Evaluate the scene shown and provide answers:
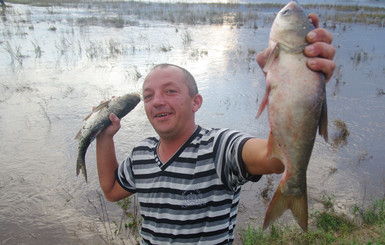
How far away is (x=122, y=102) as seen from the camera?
350 cm

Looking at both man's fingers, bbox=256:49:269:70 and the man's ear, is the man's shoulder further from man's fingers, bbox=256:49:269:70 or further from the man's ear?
man's fingers, bbox=256:49:269:70

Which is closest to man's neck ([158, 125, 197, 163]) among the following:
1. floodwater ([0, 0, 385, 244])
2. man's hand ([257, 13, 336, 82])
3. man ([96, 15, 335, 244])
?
man ([96, 15, 335, 244])

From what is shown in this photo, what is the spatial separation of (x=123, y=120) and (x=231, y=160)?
6.38m

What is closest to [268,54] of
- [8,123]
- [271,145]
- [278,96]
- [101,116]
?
[278,96]

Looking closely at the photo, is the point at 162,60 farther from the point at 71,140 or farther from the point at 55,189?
the point at 55,189

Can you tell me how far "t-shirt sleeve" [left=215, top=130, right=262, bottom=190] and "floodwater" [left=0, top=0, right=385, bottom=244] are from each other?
298 centimetres

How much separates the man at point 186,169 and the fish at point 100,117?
2.45 ft

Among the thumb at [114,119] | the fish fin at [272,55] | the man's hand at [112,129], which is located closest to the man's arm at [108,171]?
the man's hand at [112,129]

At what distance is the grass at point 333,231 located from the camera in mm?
3721

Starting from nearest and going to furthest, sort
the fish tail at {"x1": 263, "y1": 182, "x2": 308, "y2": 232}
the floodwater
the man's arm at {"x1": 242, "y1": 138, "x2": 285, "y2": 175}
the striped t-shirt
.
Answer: the fish tail at {"x1": 263, "y1": 182, "x2": 308, "y2": 232}
the man's arm at {"x1": 242, "y1": 138, "x2": 285, "y2": 175}
the striped t-shirt
the floodwater

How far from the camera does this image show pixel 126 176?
2609 millimetres

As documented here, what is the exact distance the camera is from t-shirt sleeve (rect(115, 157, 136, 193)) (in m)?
2.59

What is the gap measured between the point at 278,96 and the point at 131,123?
262 inches

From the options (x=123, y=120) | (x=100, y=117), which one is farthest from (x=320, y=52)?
(x=123, y=120)
